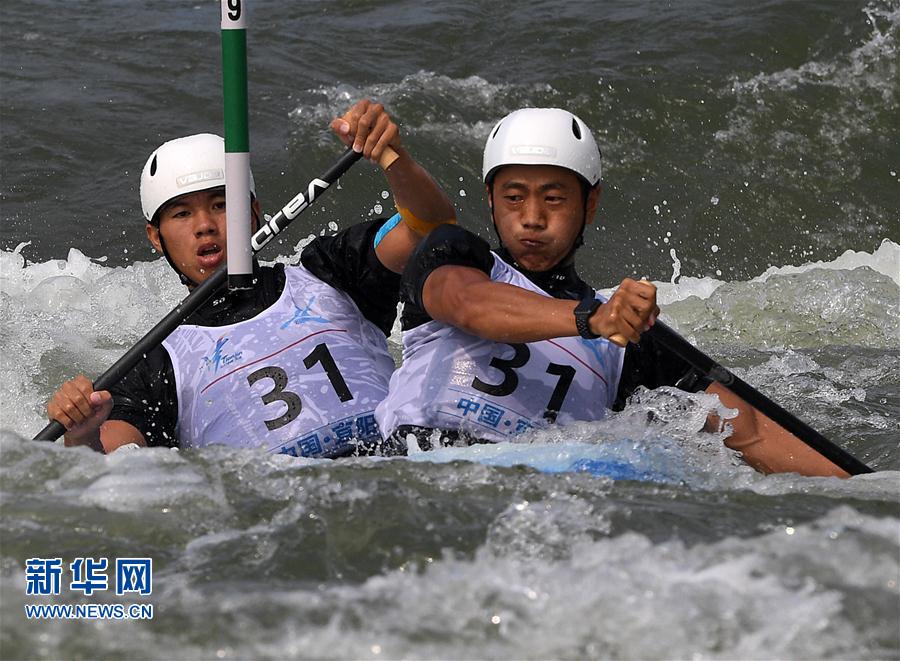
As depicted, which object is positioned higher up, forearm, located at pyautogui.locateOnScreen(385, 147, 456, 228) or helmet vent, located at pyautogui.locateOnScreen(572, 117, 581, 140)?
helmet vent, located at pyautogui.locateOnScreen(572, 117, 581, 140)

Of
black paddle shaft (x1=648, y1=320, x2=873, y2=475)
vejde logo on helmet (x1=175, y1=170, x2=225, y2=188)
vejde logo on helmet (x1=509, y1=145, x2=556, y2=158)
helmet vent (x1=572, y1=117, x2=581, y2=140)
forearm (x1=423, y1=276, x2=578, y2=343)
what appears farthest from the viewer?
vejde logo on helmet (x1=175, y1=170, x2=225, y2=188)

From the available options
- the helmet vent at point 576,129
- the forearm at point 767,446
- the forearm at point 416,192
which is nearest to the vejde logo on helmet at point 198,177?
the forearm at point 416,192

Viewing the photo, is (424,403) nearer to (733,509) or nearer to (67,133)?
(733,509)

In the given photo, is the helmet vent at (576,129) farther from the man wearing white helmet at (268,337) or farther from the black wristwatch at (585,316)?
the black wristwatch at (585,316)

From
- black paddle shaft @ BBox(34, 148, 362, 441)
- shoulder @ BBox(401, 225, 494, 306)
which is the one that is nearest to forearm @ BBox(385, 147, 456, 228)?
black paddle shaft @ BBox(34, 148, 362, 441)

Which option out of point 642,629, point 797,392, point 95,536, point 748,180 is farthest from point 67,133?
point 642,629

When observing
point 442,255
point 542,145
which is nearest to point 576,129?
point 542,145

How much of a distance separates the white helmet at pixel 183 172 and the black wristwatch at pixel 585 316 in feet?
5.47

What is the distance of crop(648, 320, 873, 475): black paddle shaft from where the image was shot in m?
4.11

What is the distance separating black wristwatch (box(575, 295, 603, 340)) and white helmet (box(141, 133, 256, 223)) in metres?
1.67

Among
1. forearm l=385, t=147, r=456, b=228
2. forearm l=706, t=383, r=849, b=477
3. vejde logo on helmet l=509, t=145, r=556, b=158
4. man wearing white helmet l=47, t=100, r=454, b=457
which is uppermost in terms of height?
vejde logo on helmet l=509, t=145, r=556, b=158

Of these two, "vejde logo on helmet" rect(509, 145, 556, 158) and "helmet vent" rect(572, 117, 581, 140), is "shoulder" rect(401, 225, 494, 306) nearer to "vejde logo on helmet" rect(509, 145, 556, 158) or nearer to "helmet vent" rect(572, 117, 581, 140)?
"vejde logo on helmet" rect(509, 145, 556, 158)

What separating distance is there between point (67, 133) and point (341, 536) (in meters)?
6.91

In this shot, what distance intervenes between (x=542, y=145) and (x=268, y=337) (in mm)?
1120
